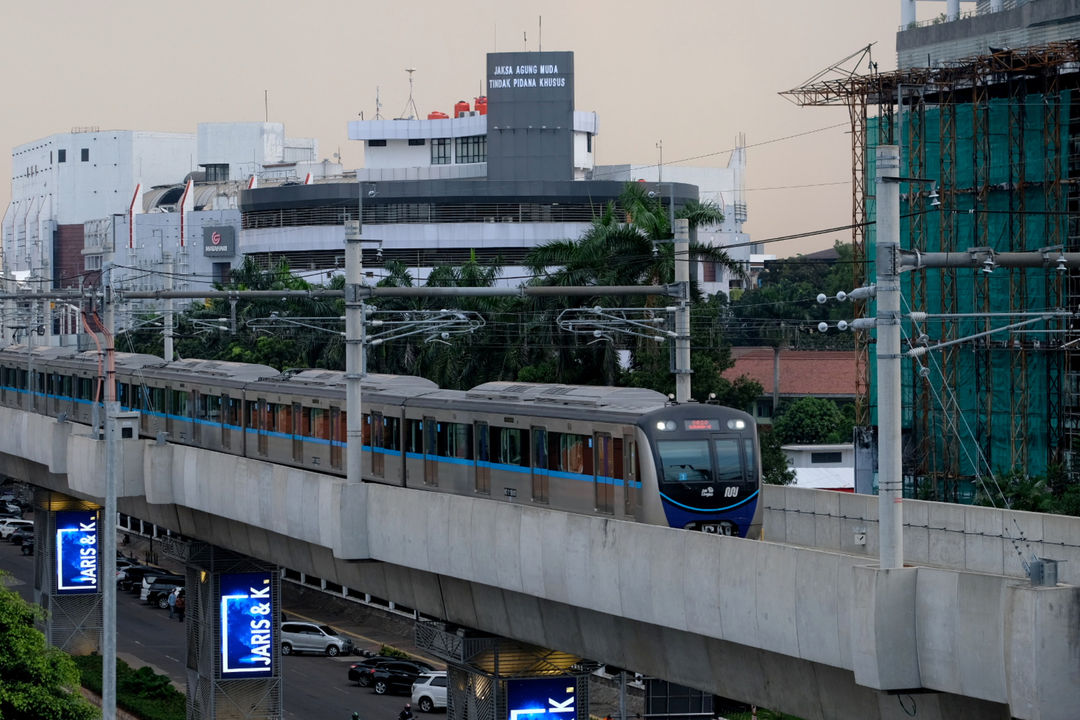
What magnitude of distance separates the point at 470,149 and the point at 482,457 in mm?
83067

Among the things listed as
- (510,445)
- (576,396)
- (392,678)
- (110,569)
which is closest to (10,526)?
(392,678)

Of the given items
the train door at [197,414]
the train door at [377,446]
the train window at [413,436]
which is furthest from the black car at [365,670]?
the train window at [413,436]

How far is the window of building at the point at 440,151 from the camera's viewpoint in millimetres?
113000

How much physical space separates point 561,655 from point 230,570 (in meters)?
16.0

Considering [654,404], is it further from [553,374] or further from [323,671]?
[323,671]

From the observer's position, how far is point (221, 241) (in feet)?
406

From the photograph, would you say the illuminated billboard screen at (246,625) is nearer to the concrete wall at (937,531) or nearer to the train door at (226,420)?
the train door at (226,420)

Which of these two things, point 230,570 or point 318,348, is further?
point 318,348

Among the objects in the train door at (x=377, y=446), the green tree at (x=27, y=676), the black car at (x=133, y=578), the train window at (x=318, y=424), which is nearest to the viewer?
the green tree at (x=27, y=676)

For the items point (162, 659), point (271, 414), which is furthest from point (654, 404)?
point (162, 659)

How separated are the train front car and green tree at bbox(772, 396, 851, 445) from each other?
54784 mm

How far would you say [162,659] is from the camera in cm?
5862

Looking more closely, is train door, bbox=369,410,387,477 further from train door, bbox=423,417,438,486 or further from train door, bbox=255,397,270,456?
train door, bbox=255,397,270,456

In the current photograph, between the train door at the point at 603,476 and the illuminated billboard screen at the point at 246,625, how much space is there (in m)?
17.6
